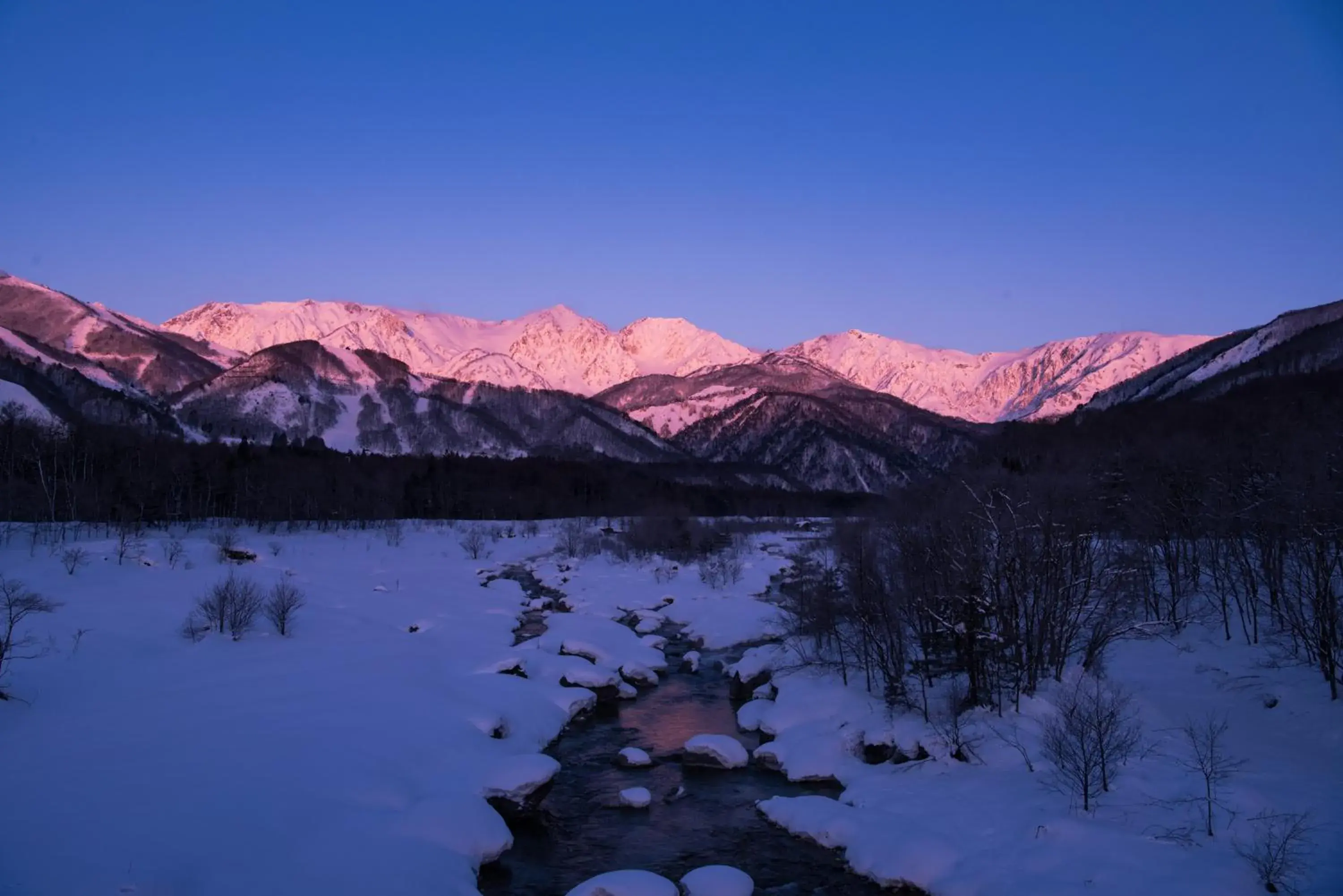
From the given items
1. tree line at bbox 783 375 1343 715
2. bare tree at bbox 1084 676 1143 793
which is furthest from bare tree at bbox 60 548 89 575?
bare tree at bbox 1084 676 1143 793

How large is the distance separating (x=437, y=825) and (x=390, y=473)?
98.9m

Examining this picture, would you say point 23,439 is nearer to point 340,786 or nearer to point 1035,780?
point 340,786

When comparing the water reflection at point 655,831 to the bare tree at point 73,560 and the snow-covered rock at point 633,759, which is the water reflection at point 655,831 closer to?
the snow-covered rock at point 633,759

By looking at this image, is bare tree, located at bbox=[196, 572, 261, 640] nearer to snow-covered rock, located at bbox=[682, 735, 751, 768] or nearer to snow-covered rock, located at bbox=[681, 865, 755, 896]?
snow-covered rock, located at bbox=[682, 735, 751, 768]

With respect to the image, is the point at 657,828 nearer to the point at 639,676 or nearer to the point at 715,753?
the point at 715,753

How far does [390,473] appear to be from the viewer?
109m

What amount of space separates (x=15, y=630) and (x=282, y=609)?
27.4 ft

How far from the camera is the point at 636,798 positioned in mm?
18859

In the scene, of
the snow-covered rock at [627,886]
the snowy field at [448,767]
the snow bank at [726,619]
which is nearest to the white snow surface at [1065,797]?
the snowy field at [448,767]

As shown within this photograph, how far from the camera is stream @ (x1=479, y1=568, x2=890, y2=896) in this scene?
15.4m

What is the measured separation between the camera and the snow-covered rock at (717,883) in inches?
557

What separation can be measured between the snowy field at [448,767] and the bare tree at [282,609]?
91cm

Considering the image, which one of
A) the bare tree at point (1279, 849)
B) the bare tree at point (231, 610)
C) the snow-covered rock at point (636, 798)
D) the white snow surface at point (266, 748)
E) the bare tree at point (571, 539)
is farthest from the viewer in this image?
the bare tree at point (571, 539)

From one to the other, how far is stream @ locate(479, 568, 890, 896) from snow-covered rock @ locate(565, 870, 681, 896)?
1353 mm
